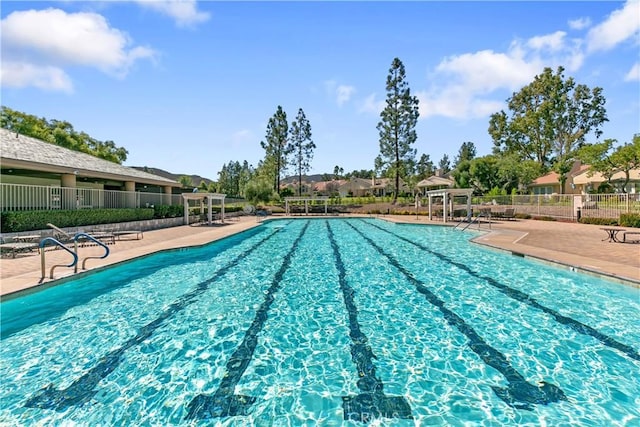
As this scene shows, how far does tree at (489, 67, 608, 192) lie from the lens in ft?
124

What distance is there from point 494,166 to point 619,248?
34404 mm

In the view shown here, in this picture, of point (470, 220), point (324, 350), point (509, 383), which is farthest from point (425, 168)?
point (509, 383)

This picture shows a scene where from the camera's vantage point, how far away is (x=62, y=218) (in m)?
13.0

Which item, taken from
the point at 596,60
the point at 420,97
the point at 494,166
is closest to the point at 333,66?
the point at 596,60

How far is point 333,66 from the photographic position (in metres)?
15.5

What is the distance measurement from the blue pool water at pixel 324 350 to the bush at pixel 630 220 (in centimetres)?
1140

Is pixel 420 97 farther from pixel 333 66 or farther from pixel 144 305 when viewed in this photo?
pixel 144 305

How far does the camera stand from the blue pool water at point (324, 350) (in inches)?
122

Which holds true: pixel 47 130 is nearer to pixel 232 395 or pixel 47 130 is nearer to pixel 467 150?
pixel 232 395

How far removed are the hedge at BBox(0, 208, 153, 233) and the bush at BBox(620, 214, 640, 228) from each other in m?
24.4

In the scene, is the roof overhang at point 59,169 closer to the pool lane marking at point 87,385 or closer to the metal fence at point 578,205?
the pool lane marking at point 87,385

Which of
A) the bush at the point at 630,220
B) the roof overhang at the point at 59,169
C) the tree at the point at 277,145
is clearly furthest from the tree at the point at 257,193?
the bush at the point at 630,220

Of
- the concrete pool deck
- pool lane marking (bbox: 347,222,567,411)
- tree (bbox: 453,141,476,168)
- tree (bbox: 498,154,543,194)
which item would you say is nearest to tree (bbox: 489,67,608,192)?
tree (bbox: 498,154,543,194)

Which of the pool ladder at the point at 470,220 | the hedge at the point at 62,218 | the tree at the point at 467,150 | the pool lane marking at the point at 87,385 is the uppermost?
the tree at the point at 467,150
